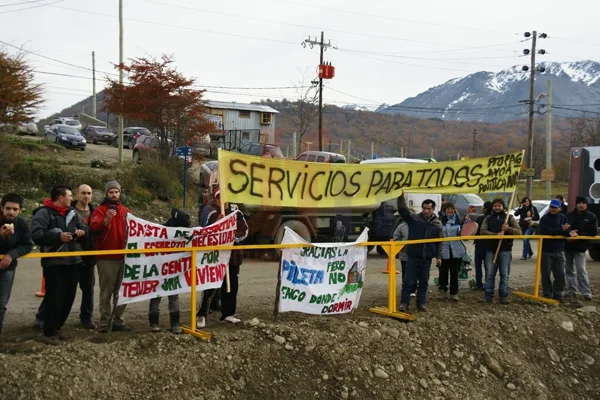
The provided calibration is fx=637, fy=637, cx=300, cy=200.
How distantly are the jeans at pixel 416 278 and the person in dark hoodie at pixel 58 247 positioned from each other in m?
4.62

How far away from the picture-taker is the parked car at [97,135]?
154 feet

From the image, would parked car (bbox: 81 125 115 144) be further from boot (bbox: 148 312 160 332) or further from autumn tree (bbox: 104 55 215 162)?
boot (bbox: 148 312 160 332)

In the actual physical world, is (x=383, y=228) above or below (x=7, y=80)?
below

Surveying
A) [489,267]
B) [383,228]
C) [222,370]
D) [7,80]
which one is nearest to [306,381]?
[222,370]

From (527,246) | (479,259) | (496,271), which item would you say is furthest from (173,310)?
(527,246)

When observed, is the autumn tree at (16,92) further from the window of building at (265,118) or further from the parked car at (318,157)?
the window of building at (265,118)

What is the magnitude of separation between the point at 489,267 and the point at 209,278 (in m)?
5.16

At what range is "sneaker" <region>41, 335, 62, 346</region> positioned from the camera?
6.52 m

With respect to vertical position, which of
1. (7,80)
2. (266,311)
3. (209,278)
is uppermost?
(7,80)

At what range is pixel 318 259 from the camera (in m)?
8.28

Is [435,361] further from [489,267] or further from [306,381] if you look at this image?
[489,267]

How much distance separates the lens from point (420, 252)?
9305 mm

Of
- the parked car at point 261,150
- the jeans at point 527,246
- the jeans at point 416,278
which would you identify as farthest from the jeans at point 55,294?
the parked car at point 261,150

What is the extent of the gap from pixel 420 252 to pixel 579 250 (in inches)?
146
